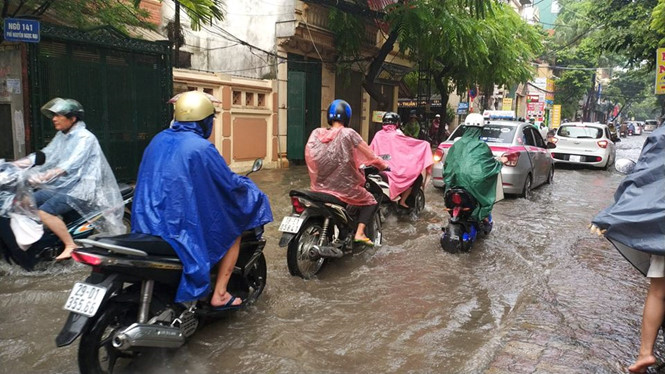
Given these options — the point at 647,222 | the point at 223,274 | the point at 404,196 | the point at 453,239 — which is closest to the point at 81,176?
the point at 223,274

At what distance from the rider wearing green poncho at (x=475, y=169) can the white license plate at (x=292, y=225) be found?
7.14 feet

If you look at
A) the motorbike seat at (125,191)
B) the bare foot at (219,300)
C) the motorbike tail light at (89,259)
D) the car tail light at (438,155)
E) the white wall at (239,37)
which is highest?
the white wall at (239,37)

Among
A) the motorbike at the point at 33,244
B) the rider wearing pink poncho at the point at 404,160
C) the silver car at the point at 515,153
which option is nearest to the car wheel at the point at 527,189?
the silver car at the point at 515,153

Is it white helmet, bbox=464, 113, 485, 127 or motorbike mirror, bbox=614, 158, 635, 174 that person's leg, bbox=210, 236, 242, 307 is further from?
white helmet, bbox=464, 113, 485, 127

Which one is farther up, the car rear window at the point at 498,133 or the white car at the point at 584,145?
the car rear window at the point at 498,133

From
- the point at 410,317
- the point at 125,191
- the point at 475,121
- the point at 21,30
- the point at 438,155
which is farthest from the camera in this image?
the point at 438,155

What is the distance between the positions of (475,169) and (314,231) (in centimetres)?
210

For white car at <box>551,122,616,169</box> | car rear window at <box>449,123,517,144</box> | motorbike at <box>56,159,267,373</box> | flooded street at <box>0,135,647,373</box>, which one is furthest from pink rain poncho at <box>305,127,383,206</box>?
white car at <box>551,122,616,169</box>

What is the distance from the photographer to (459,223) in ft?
19.8

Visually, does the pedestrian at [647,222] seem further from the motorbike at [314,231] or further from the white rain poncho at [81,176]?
the white rain poncho at [81,176]

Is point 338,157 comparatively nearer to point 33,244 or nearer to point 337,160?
point 337,160

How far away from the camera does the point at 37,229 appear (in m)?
4.53

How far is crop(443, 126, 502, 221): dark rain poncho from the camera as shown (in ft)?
19.2

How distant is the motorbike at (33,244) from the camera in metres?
4.34
